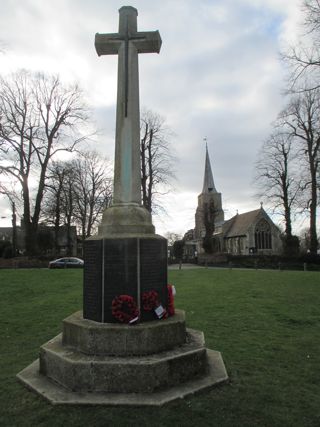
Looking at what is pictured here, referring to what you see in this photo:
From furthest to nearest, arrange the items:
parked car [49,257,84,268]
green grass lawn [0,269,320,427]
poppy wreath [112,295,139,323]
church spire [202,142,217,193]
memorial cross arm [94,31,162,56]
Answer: church spire [202,142,217,193]
parked car [49,257,84,268]
memorial cross arm [94,31,162,56]
poppy wreath [112,295,139,323]
green grass lawn [0,269,320,427]

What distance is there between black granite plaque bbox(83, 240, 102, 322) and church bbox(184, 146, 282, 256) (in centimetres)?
4841

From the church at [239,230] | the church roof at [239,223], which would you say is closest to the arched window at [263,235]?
the church at [239,230]

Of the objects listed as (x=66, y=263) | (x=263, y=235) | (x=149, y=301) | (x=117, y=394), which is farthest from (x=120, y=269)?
(x=263, y=235)

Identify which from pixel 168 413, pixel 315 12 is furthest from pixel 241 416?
pixel 315 12

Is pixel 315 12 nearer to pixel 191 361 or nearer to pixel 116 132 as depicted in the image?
pixel 116 132

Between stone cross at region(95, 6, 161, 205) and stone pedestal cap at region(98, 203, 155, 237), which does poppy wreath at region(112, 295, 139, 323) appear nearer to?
stone pedestal cap at region(98, 203, 155, 237)

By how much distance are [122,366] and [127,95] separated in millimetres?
3781

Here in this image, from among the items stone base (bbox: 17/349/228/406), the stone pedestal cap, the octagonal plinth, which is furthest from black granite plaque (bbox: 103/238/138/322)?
stone base (bbox: 17/349/228/406)

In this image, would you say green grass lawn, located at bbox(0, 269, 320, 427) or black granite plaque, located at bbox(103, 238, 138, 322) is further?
black granite plaque, located at bbox(103, 238, 138, 322)

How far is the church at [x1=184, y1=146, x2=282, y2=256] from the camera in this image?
202ft

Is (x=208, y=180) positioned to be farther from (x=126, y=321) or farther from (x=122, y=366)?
(x=122, y=366)

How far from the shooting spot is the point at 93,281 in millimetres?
5059

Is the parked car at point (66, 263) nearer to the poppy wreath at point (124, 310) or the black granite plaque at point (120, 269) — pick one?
the black granite plaque at point (120, 269)

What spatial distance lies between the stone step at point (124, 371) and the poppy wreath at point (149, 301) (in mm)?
615
